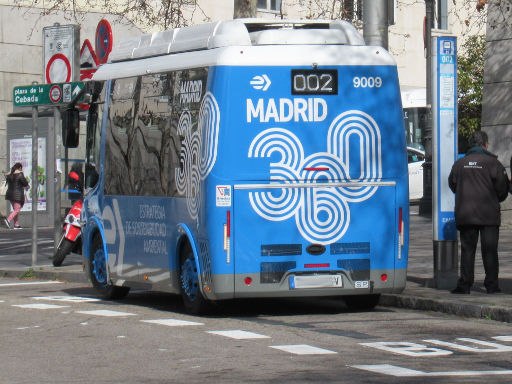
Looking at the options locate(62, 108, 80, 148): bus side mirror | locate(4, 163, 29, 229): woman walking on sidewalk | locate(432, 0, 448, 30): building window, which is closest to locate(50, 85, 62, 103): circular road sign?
locate(62, 108, 80, 148): bus side mirror

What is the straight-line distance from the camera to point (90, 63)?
66.4 feet

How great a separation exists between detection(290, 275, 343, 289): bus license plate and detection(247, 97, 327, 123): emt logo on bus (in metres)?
1.53

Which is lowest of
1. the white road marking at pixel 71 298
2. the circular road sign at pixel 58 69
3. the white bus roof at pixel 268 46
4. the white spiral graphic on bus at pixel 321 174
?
the white road marking at pixel 71 298

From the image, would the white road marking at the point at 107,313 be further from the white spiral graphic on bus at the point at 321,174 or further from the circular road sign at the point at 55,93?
the circular road sign at the point at 55,93

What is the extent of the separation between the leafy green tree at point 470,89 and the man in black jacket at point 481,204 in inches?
1209

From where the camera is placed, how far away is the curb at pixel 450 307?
40.8 ft

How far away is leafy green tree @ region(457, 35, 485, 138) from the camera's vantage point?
44.9m

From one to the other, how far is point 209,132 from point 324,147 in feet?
3.72

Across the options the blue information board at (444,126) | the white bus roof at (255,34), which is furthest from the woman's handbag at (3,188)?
the blue information board at (444,126)

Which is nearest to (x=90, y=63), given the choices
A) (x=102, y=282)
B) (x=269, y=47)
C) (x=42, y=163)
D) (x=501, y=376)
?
(x=102, y=282)

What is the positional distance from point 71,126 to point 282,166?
4.96 metres

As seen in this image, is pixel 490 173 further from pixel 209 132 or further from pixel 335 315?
pixel 209 132

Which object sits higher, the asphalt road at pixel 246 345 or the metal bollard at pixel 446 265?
the metal bollard at pixel 446 265

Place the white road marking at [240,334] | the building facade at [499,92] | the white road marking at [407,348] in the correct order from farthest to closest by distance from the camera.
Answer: the building facade at [499,92]
the white road marking at [240,334]
the white road marking at [407,348]
